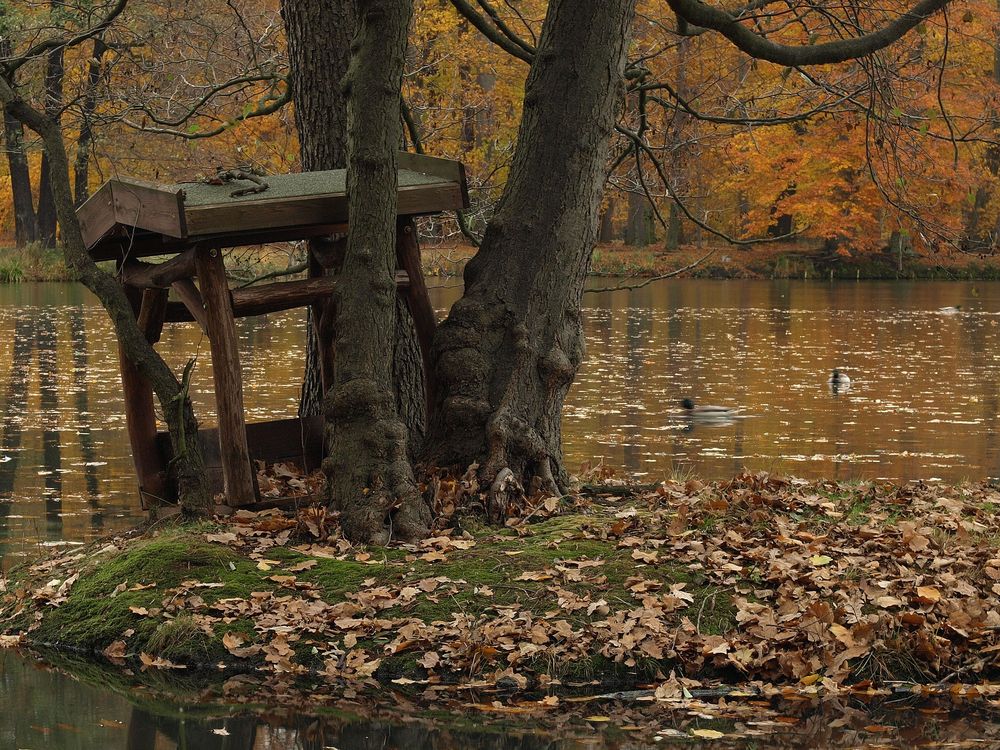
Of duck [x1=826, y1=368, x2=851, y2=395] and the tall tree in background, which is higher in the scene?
the tall tree in background

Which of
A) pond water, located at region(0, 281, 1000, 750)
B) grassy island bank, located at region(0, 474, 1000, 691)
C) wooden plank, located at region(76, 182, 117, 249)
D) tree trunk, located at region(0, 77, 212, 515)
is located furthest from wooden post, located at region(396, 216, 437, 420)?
pond water, located at region(0, 281, 1000, 750)

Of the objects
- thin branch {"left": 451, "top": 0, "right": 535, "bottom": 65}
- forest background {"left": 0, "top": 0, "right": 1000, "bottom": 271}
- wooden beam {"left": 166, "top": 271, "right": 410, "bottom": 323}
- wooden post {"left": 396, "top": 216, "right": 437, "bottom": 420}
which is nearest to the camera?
wooden beam {"left": 166, "top": 271, "right": 410, "bottom": 323}

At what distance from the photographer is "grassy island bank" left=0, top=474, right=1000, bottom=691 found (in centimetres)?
605

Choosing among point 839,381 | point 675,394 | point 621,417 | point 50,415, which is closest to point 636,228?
point 839,381

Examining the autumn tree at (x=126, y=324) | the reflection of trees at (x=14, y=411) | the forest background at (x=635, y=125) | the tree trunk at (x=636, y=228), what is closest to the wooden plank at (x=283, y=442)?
the autumn tree at (x=126, y=324)

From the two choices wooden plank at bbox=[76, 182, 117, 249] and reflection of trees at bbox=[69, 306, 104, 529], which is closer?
wooden plank at bbox=[76, 182, 117, 249]

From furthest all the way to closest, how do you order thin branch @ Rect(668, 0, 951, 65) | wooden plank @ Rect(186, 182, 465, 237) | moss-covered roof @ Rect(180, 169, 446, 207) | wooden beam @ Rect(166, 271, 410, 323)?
thin branch @ Rect(668, 0, 951, 65), wooden beam @ Rect(166, 271, 410, 323), moss-covered roof @ Rect(180, 169, 446, 207), wooden plank @ Rect(186, 182, 465, 237)

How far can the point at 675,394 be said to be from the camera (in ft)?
60.2

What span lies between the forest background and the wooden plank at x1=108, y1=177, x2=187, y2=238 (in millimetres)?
2983

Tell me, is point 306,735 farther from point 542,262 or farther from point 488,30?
point 488,30

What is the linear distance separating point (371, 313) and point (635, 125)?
27.8 ft

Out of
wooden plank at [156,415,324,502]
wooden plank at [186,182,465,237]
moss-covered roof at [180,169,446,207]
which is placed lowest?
wooden plank at [156,415,324,502]

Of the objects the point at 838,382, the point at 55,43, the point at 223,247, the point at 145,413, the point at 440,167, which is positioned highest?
the point at 55,43

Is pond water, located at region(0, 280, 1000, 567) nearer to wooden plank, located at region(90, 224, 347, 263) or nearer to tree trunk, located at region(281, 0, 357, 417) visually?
wooden plank, located at region(90, 224, 347, 263)
